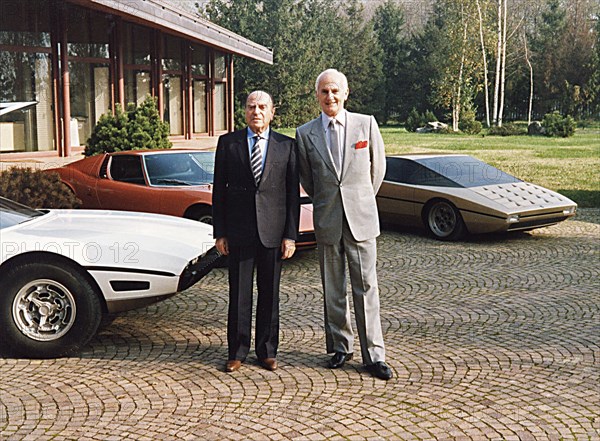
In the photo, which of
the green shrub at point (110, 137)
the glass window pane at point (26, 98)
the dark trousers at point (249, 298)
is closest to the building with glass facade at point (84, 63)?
the glass window pane at point (26, 98)

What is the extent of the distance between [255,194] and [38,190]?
5.92 metres

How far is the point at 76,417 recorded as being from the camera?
177 inches

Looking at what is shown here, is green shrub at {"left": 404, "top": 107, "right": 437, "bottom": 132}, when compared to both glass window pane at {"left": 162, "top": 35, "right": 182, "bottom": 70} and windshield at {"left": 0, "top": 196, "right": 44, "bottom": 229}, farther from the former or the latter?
windshield at {"left": 0, "top": 196, "right": 44, "bottom": 229}

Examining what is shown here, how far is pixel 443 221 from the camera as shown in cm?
1134

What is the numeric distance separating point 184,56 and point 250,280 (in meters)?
21.8

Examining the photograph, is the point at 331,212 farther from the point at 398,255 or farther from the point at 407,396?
the point at 398,255

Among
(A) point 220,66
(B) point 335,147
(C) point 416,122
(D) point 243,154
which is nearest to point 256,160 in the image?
(D) point 243,154

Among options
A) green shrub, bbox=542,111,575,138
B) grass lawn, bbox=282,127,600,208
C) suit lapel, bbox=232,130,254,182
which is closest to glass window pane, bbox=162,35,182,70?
grass lawn, bbox=282,127,600,208

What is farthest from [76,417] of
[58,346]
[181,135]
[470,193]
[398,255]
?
[181,135]

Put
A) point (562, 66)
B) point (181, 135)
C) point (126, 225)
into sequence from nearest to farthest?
1. point (126, 225)
2. point (181, 135)
3. point (562, 66)

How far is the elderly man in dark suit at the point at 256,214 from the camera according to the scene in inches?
209

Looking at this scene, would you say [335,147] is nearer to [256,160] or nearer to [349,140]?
[349,140]

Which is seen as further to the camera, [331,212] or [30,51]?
[30,51]

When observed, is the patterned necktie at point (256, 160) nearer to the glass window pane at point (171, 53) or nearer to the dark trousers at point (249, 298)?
the dark trousers at point (249, 298)
